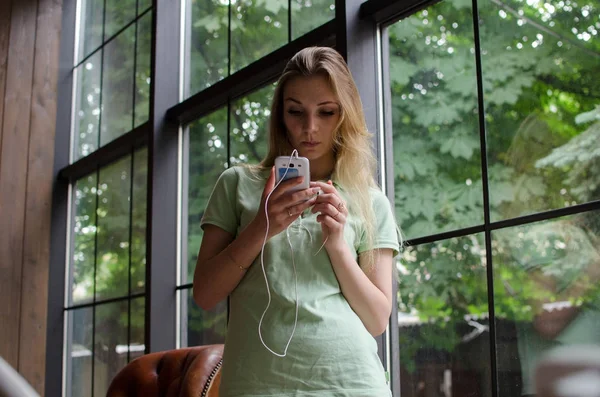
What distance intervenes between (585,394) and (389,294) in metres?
0.59

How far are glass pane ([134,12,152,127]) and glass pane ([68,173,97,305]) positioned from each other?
0.73 m

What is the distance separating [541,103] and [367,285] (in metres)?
0.86

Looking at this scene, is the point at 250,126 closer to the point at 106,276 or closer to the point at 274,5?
the point at 274,5

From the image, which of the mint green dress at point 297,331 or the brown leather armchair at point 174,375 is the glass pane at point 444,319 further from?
the mint green dress at point 297,331

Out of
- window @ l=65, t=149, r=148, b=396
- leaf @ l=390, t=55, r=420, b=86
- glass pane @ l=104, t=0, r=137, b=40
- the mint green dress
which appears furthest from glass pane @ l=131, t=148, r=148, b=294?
the mint green dress

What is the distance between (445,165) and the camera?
2.17 m

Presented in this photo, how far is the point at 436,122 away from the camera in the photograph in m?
2.23

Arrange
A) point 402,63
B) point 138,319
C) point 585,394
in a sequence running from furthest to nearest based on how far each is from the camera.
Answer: point 138,319
point 402,63
point 585,394

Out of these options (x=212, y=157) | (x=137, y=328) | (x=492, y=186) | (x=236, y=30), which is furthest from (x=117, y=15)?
(x=492, y=186)

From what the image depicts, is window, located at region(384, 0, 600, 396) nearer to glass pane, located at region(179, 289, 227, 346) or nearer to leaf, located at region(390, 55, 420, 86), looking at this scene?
leaf, located at region(390, 55, 420, 86)

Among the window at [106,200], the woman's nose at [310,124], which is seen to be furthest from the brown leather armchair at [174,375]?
the window at [106,200]

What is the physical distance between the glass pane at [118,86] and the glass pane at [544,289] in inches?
109

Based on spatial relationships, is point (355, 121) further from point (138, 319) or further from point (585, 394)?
Result: point (138, 319)

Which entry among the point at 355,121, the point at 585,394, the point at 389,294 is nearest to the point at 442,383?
the point at 585,394
